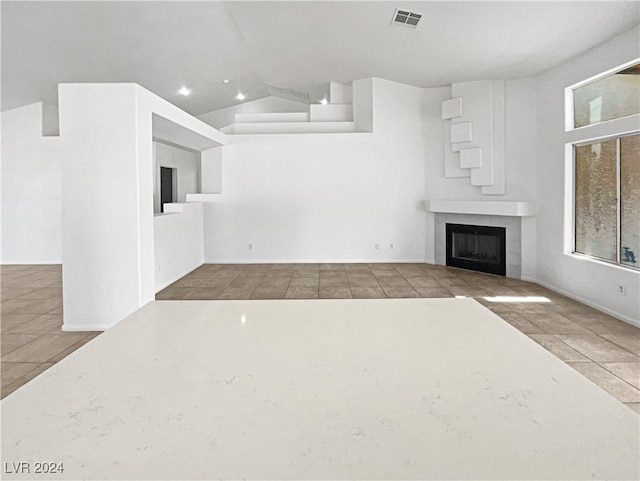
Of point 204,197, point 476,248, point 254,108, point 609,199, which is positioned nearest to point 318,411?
point 609,199

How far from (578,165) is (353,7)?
3.43m

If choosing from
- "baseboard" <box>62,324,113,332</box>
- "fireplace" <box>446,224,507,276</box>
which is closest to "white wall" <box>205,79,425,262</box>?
"fireplace" <box>446,224,507,276</box>

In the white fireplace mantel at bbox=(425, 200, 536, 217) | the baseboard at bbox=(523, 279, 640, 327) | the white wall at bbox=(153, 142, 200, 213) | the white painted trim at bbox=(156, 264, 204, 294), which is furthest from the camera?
the white wall at bbox=(153, 142, 200, 213)

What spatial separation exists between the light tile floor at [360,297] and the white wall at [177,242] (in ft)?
0.60

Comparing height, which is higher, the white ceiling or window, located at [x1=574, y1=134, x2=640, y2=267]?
the white ceiling

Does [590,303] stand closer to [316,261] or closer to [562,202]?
[562,202]

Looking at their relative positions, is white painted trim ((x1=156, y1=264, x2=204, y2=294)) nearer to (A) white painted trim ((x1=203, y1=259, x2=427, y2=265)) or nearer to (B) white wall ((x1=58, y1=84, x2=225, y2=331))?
(A) white painted trim ((x1=203, y1=259, x2=427, y2=265))

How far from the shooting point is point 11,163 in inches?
313

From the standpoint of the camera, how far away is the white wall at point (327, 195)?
26.1 feet

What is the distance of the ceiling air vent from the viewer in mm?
5160

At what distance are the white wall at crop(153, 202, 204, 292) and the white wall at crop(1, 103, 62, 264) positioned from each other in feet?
8.52

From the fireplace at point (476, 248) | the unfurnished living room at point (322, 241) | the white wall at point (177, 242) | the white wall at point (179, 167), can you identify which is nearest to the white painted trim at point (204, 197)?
the white wall at point (177, 242)

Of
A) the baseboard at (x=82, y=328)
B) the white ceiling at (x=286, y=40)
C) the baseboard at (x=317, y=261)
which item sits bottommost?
the baseboard at (x=82, y=328)

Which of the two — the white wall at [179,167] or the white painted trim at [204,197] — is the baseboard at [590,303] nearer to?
the white painted trim at [204,197]
